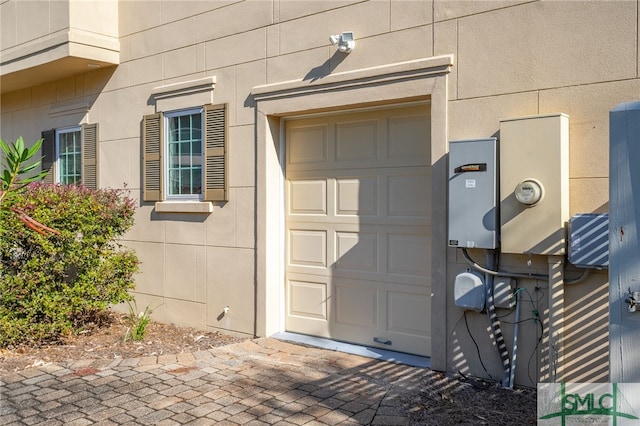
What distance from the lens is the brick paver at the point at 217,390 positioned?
14.0 feet

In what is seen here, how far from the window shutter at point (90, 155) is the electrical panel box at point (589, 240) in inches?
251

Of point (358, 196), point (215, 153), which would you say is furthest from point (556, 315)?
point (215, 153)

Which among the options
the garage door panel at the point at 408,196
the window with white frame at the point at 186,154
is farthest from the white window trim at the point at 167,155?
the garage door panel at the point at 408,196

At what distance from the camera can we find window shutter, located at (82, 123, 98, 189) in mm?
8227

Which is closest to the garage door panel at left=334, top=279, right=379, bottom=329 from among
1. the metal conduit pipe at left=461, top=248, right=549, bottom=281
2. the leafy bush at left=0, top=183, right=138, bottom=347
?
the metal conduit pipe at left=461, top=248, right=549, bottom=281

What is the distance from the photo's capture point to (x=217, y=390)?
190 inches

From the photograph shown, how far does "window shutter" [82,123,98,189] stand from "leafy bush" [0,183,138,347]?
1.31 m

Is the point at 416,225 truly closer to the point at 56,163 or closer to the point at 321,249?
the point at 321,249

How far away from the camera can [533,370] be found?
4.66 meters

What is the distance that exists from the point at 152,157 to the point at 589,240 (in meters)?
5.27

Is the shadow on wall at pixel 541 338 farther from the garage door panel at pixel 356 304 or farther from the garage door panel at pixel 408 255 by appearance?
the garage door panel at pixel 356 304

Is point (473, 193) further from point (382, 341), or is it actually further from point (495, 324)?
point (382, 341)

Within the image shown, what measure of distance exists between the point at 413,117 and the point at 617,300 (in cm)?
299

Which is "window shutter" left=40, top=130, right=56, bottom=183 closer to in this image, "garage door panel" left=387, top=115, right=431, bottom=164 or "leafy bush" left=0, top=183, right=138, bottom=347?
"leafy bush" left=0, top=183, right=138, bottom=347
